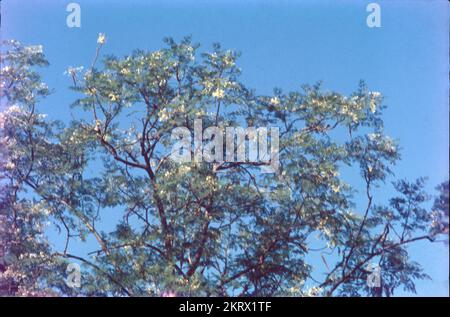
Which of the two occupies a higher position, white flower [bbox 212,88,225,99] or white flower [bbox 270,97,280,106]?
white flower [bbox 212,88,225,99]

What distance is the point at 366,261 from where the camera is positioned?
267 inches

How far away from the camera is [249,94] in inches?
277

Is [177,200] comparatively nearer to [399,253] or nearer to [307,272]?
[307,272]

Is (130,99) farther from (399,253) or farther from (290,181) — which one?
(399,253)

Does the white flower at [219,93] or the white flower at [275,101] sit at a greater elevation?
the white flower at [219,93]

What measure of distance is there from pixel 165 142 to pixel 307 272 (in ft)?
6.51
